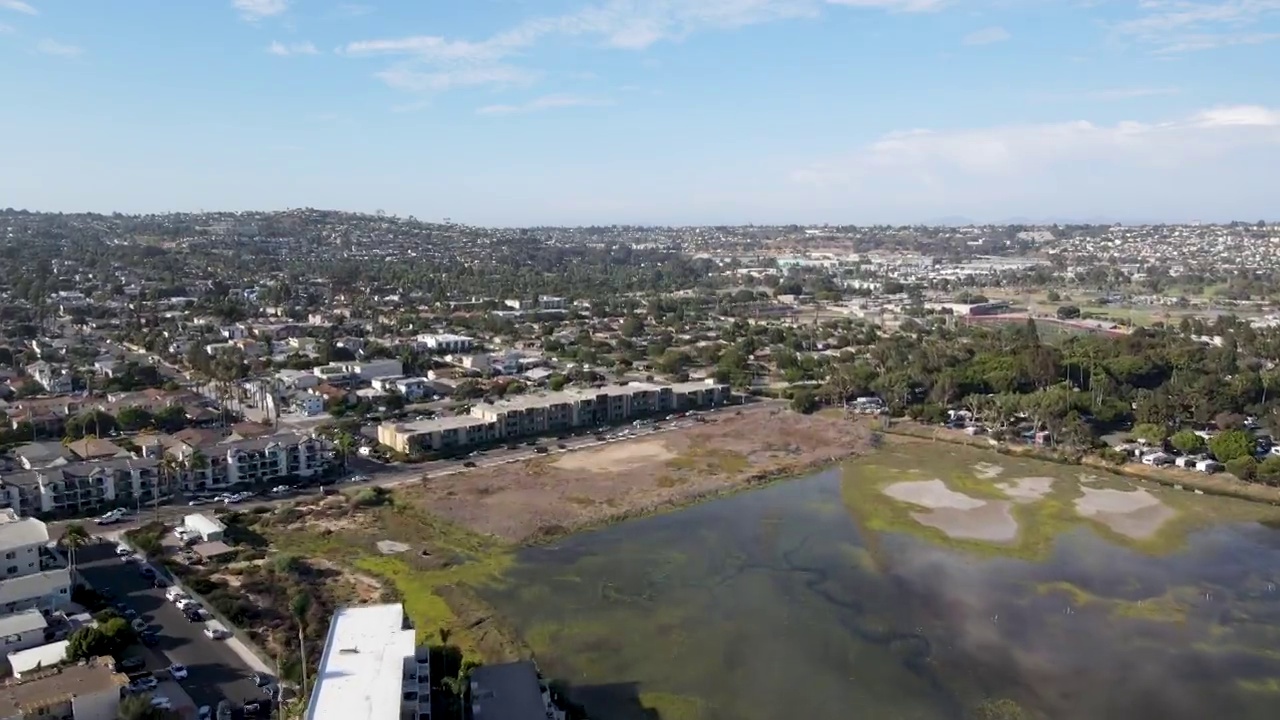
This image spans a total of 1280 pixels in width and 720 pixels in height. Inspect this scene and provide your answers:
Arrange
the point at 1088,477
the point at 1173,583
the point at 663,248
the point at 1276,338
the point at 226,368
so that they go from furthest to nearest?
1. the point at 663,248
2. the point at 1276,338
3. the point at 226,368
4. the point at 1088,477
5. the point at 1173,583

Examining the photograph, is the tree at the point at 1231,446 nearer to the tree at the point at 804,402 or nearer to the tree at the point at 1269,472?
the tree at the point at 1269,472

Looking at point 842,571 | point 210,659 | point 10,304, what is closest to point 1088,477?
point 842,571

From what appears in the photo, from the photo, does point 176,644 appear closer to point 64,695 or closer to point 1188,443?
point 64,695

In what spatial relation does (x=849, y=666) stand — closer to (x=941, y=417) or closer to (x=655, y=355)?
(x=941, y=417)

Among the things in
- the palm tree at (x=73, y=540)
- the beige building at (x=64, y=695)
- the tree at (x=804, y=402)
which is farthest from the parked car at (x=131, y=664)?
the tree at (x=804, y=402)

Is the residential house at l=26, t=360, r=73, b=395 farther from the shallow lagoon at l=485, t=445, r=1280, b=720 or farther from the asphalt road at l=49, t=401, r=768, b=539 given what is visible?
the shallow lagoon at l=485, t=445, r=1280, b=720

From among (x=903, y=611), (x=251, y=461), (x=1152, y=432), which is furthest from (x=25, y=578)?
(x=1152, y=432)

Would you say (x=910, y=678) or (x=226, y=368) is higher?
(x=226, y=368)
